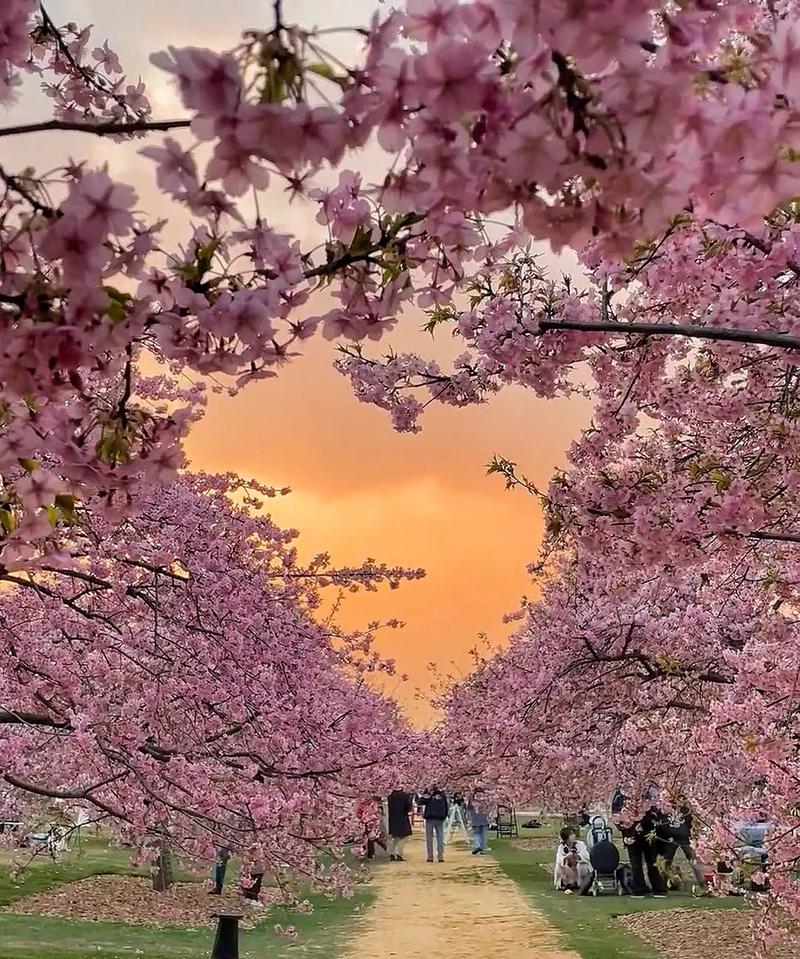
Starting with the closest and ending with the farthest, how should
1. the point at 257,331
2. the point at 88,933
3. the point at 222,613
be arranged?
1. the point at 257,331
2. the point at 222,613
3. the point at 88,933

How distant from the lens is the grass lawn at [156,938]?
10.5 m

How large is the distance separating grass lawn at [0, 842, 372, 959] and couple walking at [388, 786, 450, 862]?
770 centimetres

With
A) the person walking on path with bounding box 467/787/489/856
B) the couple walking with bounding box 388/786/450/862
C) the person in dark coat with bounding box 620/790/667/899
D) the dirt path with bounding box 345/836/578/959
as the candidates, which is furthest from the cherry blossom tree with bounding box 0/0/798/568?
the person walking on path with bounding box 467/787/489/856

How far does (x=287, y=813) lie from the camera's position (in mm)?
8133

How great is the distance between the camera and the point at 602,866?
53.4 feet

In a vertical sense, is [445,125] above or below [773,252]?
below

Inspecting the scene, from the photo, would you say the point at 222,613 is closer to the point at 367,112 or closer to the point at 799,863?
the point at 799,863

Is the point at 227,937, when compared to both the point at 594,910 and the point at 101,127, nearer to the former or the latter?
the point at 594,910

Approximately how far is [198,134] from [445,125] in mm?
368

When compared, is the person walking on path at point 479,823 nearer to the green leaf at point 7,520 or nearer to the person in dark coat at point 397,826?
the person in dark coat at point 397,826

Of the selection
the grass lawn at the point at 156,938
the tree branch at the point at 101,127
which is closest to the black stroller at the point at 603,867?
the grass lawn at the point at 156,938

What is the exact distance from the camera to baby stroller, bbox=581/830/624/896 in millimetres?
16234

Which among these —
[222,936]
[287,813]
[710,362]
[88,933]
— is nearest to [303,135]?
[710,362]

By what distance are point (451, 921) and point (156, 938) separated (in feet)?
12.9
